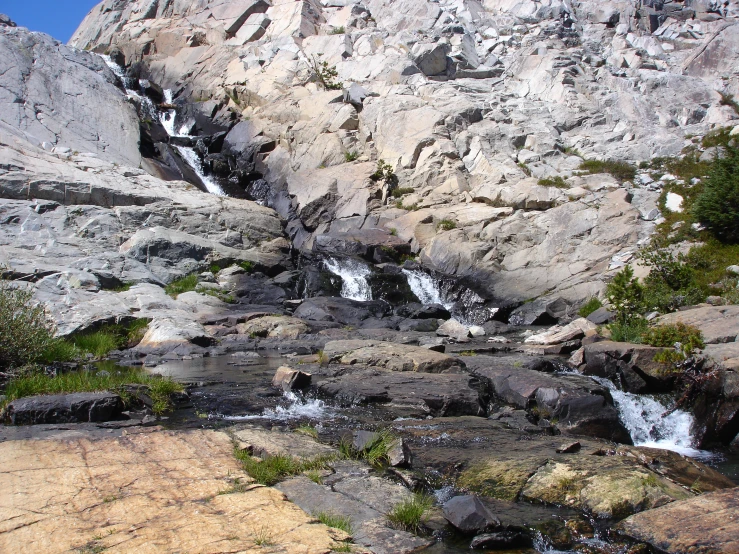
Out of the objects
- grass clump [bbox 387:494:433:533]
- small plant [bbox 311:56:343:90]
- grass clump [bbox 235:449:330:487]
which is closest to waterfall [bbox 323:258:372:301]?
small plant [bbox 311:56:343:90]

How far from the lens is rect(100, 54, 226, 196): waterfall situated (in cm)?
3191

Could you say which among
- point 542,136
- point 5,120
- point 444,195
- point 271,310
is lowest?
point 271,310

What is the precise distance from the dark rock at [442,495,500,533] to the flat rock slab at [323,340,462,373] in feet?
20.4

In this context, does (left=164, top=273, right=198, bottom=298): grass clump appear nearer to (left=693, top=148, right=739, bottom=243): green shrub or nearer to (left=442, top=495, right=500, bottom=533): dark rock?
(left=442, top=495, right=500, bottom=533): dark rock

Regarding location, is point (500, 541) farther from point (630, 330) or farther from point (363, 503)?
point (630, 330)

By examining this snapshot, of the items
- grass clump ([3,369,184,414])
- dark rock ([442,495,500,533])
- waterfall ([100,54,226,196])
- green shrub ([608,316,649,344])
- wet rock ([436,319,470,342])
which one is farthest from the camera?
waterfall ([100,54,226,196])

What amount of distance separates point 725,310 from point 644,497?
30.4ft

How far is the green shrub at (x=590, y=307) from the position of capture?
61.7 ft

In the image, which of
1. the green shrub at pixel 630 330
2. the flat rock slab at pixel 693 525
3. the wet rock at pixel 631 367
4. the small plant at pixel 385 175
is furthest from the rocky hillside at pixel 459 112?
the flat rock slab at pixel 693 525

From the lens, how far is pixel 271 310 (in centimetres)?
1986

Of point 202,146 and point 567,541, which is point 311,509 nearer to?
point 567,541

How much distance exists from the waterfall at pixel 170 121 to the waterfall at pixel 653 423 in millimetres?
23749

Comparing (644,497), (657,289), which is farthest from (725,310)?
(644,497)

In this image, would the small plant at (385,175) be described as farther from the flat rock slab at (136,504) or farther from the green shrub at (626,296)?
the flat rock slab at (136,504)
